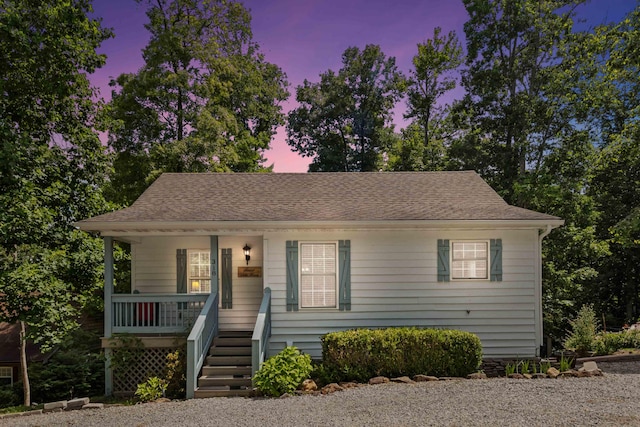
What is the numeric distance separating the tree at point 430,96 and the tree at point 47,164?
15.2 m

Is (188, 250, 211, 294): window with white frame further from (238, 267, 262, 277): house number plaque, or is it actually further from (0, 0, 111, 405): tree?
(0, 0, 111, 405): tree

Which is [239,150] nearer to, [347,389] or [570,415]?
[347,389]

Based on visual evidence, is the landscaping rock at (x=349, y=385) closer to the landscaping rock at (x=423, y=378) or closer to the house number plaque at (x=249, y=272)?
the landscaping rock at (x=423, y=378)

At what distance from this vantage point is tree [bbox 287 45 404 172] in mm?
25094

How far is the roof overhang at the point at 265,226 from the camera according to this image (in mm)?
8547

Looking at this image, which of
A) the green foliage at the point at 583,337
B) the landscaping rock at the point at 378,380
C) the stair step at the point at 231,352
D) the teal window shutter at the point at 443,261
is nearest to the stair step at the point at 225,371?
the stair step at the point at 231,352

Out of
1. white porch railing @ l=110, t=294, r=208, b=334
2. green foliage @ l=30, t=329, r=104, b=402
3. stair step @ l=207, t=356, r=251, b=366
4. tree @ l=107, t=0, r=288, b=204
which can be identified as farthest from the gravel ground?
tree @ l=107, t=0, r=288, b=204

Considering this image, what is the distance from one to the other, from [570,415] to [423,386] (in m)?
2.26

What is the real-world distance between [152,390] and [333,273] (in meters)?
4.27

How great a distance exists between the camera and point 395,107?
25438 millimetres

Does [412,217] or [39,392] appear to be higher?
[412,217]

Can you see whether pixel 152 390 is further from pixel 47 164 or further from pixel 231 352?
pixel 47 164

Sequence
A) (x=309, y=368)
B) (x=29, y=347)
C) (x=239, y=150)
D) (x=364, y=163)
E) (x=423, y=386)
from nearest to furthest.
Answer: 1. (x=423, y=386)
2. (x=309, y=368)
3. (x=29, y=347)
4. (x=239, y=150)
5. (x=364, y=163)

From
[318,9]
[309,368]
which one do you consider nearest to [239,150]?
[318,9]
